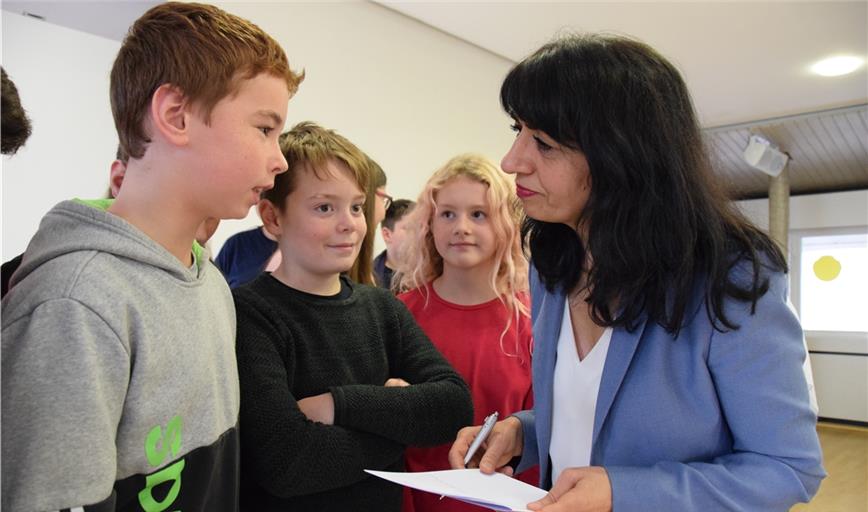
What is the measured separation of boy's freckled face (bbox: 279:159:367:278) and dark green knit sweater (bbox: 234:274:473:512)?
68 millimetres

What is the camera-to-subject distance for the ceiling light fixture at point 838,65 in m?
4.47

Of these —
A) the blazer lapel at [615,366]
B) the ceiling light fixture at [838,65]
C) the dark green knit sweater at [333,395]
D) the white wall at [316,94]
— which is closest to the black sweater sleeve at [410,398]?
the dark green knit sweater at [333,395]

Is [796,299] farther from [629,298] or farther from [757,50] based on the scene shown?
[629,298]

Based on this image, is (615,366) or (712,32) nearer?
(615,366)

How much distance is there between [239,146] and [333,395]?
1.60 feet

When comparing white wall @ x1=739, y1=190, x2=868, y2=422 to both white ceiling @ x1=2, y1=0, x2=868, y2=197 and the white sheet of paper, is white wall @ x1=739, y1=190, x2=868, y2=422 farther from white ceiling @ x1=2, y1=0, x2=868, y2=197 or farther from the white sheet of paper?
the white sheet of paper

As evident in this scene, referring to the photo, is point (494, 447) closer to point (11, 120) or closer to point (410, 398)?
point (410, 398)

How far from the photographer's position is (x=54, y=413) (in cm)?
68

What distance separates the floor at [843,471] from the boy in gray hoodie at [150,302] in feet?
13.7

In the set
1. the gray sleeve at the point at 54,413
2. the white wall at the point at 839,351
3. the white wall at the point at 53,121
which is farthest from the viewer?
the white wall at the point at 839,351

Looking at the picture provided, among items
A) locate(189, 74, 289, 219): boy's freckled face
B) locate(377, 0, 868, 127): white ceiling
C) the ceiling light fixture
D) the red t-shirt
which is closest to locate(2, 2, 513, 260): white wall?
locate(377, 0, 868, 127): white ceiling

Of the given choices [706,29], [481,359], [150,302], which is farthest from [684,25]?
[150,302]

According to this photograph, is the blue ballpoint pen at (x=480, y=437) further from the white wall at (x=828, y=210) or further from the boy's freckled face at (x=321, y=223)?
the white wall at (x=828, y=210)

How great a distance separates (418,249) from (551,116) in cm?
91
